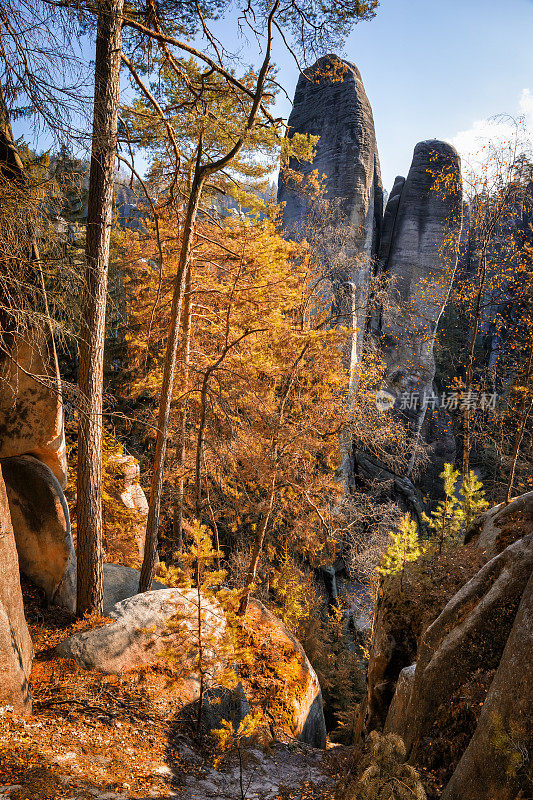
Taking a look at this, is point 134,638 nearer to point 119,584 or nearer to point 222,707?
point 222,707

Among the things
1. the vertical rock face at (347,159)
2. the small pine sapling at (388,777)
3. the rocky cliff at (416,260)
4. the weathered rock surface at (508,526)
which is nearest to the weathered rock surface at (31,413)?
the small pine sapling at (388,777)

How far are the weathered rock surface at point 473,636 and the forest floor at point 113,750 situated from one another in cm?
152

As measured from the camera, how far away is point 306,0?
6051 mm

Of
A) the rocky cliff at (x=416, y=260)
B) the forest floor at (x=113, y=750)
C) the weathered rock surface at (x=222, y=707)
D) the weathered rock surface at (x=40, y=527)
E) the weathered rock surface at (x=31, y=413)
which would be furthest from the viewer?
the rocky cliff at (x=416, y=260)

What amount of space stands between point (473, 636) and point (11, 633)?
13.0 feet

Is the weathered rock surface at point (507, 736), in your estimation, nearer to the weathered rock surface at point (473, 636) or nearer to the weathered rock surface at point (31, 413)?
the weathered rock surface at point (473, 636)

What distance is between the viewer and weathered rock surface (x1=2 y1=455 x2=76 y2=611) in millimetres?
6191

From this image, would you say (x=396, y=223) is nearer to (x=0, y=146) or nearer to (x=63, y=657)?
Result: (x=0, y=146)

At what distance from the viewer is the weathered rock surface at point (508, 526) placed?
495cm

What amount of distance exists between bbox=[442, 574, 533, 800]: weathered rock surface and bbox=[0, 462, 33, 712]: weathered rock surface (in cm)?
346

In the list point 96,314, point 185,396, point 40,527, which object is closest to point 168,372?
point 185,396

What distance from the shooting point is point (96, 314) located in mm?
5770

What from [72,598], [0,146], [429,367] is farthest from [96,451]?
[429,367]

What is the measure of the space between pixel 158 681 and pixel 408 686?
2864 millimetres
